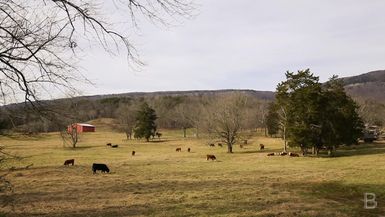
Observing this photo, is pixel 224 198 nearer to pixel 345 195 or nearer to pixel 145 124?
pixel 345 195

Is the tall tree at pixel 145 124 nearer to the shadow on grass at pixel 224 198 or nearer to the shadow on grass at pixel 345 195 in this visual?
the shadow on grass at pixel 224 198

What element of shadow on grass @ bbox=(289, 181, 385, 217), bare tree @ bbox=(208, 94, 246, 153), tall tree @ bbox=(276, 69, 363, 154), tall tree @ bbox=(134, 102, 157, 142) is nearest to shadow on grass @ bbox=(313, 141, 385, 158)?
tall tree @ bbox=(276, 69, 363, 154)

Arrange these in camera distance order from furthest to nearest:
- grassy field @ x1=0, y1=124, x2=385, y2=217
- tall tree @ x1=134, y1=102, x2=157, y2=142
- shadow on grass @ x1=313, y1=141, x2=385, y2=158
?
tall tree @ x1=134, y1=102, x2=157, y2=142, shadow on grass @ x1=313, y1=141, x2=385, y2=158, grassy field @ x1=0, y1=124, x2=385, y2=217

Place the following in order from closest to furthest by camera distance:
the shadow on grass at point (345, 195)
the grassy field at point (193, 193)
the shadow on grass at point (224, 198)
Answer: the shadow on grass at point (224, 198), the grassy field at point (193, 193), the shadow on grass at point (345, 195)

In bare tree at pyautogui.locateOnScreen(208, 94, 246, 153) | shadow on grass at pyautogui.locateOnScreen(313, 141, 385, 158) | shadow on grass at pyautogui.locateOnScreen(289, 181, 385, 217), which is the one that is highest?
bare tree at pyautogui.locateOnScreen(208, 94, 246, 153)

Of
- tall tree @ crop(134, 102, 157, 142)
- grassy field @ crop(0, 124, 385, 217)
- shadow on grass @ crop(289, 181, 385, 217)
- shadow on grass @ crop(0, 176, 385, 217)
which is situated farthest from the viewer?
tall tree @ crop(134, 102, 157, 142)

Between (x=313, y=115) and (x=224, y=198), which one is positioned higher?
(x=313, y=115)

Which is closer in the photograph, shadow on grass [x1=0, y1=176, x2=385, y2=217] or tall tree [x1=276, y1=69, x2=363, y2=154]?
shadow on grass [x1=0, y1=176, x2=385, y2=217]

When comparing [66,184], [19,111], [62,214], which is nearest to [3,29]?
[19,111]

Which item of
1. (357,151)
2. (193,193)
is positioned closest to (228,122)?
(357,151)

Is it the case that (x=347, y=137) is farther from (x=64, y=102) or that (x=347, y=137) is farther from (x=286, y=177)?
(x=64, y=102)

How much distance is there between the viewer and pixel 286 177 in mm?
25641

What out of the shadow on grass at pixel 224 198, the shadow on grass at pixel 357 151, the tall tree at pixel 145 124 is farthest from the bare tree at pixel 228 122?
the shadow on grass at pixel 224 198

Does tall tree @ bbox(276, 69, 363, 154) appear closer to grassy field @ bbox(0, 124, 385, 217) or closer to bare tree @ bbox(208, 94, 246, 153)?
bare tree @ bbox(208, 94, 246, 153)
